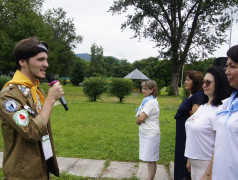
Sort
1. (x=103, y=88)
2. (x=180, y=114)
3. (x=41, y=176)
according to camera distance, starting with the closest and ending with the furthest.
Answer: (x=41, y=176) → (x=180, y=114) → (x=103, y=88)

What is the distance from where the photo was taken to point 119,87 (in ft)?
60.8

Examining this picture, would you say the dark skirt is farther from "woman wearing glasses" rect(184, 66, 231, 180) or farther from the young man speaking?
the young man speaking

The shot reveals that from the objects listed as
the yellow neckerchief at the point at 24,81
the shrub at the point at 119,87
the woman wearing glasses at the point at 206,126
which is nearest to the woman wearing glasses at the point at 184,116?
the woman wearing glasses at the point at 206,126

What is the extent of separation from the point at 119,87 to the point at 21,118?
55.4ft

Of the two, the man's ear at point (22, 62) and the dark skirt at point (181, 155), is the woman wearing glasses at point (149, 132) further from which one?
the man's ear at point (22, 62)

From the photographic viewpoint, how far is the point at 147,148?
380 centimetres

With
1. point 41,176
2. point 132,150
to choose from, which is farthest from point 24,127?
point 132,150

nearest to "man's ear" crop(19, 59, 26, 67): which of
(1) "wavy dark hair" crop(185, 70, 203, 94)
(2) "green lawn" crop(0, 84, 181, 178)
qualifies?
(1) "wavy dark hair" crop(185, 70, 203, 94)

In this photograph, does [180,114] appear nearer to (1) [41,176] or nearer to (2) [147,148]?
(2) [147,148]

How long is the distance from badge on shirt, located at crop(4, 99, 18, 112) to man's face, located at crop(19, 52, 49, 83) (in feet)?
1.08

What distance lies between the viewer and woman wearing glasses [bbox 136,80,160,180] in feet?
12.4

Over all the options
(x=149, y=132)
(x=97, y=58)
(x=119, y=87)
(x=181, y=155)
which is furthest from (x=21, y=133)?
(x=97, y=58)

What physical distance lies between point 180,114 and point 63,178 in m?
2.34

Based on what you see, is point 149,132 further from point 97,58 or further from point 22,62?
point 97,58
